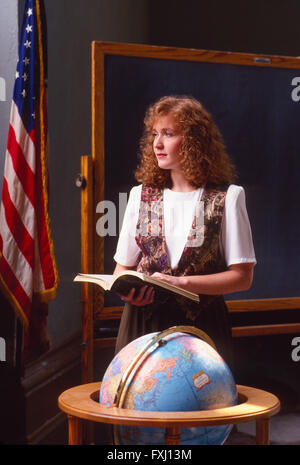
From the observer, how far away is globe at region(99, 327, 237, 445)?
225 cm

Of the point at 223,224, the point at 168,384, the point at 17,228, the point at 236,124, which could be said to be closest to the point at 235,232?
the point at 223,224

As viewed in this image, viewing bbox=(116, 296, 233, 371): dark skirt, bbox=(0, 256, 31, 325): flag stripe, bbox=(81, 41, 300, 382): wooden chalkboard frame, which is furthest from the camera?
bbox=(81, 41, 300, 382): wooden chalkboard frame

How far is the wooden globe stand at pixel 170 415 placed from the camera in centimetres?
217

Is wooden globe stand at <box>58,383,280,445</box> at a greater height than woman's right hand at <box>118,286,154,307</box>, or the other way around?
woman's right hand at <box>118,286,154,307</box>

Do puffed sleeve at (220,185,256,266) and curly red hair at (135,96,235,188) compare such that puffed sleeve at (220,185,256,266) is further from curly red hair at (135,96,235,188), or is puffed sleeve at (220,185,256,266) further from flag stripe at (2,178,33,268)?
flag stripe at (2,178,33,268)

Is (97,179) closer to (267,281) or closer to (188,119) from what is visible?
(188,119)

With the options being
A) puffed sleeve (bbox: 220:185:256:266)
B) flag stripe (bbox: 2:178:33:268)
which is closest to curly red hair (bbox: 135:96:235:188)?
puffed sleeve (bbox: 220:185:256:266)

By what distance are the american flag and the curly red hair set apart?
2.65 feet

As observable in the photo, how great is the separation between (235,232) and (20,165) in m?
1.32

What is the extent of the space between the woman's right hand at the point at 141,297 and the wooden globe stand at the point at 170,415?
0.53 metres

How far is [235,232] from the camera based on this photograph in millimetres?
3025

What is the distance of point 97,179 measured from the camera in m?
3.97

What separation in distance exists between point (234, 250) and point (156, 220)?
0.35 m
